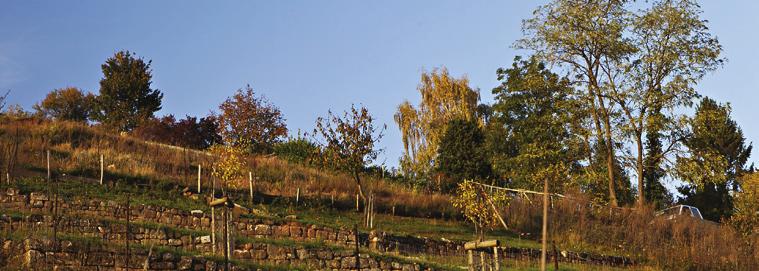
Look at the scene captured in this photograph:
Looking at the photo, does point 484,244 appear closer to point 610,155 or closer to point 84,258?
point 84,258

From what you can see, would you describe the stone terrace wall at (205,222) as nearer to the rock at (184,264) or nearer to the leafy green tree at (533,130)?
the rock at (184,264)

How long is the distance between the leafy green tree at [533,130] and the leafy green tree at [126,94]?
23488 mm

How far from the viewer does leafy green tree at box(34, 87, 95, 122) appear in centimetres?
7400

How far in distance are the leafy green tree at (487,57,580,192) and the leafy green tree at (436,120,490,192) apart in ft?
2.89

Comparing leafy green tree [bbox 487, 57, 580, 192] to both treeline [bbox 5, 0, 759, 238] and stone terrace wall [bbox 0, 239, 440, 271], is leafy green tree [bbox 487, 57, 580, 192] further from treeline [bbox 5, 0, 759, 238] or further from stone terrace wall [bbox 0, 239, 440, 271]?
stone terrace wall [bbox 0, 239, 440, 271]

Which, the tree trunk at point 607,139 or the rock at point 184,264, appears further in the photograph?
the tree trunk at point 607,139

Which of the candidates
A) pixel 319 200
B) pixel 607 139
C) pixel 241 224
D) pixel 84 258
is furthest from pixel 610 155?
pixel 84 258

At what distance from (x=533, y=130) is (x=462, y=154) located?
20.8 feet

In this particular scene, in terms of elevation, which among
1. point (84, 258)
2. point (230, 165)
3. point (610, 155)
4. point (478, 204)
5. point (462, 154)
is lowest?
point (84, 258)

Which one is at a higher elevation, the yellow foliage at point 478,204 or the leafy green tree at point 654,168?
the leafy green tree at point 654,168

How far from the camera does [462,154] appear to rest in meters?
51.3

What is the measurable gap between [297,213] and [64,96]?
49473 millimetres

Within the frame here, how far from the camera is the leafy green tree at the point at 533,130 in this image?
42.2 m

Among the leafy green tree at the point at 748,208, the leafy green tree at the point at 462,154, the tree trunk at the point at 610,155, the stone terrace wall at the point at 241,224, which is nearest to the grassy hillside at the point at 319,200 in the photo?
the stone terrace wall at the point at 241,224
